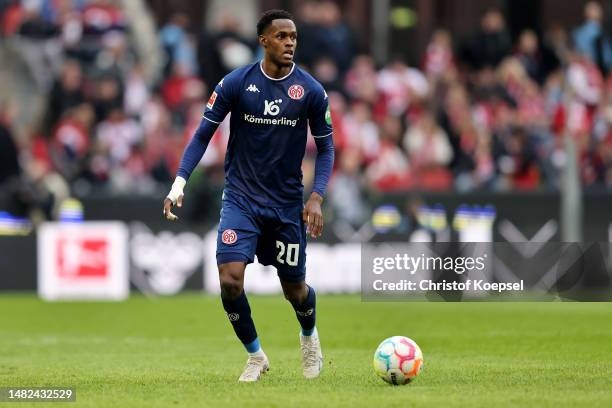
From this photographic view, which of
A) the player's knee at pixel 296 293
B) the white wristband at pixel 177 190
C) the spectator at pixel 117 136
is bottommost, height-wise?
the player's knee at pixel 296 293

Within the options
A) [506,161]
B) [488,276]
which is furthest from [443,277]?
[506,161]

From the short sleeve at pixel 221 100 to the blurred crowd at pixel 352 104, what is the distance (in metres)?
12.4

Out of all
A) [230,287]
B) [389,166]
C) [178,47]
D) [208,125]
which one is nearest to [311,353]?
[230,287]

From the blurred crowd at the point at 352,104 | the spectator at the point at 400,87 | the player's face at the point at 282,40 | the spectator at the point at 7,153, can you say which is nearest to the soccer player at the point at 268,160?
the player's face at the point at 282,40

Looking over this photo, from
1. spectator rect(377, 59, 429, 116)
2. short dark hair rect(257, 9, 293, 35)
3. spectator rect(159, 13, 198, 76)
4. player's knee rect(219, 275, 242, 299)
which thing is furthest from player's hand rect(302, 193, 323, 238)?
spectator rect(159, 13, 198, 76)

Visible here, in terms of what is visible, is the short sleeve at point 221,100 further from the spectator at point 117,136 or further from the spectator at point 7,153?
the spectator at point 117,136

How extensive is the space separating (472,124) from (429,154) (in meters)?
0.97

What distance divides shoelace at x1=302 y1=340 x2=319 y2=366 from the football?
0.83 meters

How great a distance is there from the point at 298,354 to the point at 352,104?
474 inches

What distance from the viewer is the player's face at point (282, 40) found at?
10703 millimetres

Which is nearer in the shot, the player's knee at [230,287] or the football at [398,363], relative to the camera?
the football at [398,363]

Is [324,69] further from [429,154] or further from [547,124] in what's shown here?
[547,124]

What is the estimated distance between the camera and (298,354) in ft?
44.5

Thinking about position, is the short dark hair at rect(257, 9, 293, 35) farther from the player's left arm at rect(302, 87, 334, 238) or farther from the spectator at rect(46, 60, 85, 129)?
the spectator at rect(46, 60, 85, 129)
